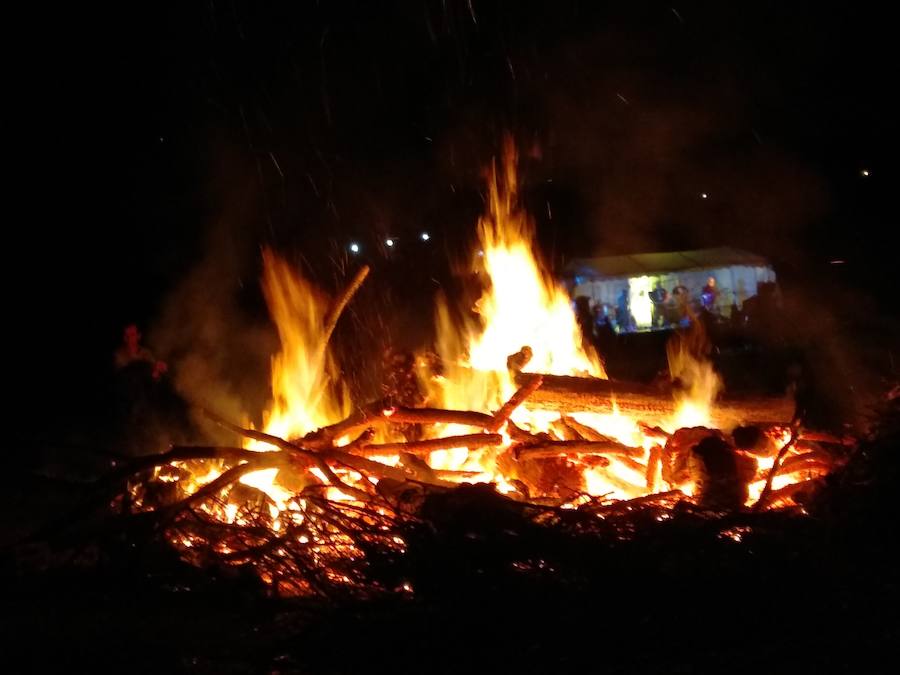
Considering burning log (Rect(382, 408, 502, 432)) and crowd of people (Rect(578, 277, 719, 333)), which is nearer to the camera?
burning log (Rect(382, 408, 502, 432))

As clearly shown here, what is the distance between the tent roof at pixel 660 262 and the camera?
51.9ft

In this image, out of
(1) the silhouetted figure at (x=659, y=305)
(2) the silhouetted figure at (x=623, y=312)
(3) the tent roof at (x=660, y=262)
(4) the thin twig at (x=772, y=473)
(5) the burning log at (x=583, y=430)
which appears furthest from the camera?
(3) the tent roof at (x=660, y=262)

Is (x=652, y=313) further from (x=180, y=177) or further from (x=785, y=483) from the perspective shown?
(x=785, y=483)

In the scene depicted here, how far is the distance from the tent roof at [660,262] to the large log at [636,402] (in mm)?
11059

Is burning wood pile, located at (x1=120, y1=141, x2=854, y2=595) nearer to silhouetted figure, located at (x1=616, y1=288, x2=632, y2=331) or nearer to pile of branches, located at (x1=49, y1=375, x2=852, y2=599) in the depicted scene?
pile of branches, located at (x1=49, y1=375, x2=852, y2=599)

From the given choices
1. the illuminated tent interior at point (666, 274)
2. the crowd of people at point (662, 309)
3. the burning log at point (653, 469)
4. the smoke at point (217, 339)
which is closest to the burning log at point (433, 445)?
the burning log at point (653, 469)

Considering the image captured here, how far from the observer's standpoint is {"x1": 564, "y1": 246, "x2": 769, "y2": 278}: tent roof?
15.8 m

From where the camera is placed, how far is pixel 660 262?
16.1 m

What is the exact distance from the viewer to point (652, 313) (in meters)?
15.1

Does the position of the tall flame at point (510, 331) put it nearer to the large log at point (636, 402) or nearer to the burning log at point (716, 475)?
the large log at point (636, 402)

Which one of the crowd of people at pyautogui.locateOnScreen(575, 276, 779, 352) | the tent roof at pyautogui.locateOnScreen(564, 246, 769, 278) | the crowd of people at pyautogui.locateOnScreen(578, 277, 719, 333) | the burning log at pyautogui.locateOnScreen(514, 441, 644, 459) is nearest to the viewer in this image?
the burning log at pyautogui.locateOnScreen(514, 441, 644, 459)

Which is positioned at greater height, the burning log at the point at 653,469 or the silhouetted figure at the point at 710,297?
the silhouetted figure at the point at 710,297

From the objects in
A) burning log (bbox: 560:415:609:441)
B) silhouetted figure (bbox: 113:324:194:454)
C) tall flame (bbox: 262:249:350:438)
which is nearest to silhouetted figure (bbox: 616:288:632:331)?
silhouetted figure (bbox: 113:324:194:454)

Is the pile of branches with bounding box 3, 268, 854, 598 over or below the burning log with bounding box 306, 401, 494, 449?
below
